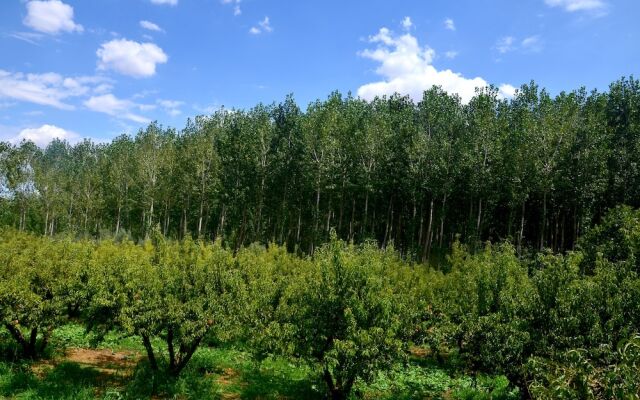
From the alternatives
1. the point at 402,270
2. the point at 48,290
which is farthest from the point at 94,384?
the point at 402,270

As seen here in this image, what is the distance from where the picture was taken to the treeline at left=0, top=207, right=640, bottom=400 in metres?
13.8

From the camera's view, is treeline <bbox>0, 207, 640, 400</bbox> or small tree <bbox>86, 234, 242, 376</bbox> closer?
treeline <bbox>0, 207, 640, 400</bbox>

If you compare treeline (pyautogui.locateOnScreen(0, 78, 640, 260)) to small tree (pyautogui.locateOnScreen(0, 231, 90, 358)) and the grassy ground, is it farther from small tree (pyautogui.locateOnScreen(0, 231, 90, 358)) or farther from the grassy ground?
small tree (pyautogui.locateOnScreen(0, 231, 90, 358))

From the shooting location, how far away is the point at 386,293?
16.3m

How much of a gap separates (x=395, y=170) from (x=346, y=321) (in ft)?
133

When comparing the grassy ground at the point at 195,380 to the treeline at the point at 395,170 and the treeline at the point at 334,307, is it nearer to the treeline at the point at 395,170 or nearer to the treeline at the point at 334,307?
the treeline at the point at 334,307

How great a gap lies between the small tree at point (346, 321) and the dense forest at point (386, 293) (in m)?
0.07

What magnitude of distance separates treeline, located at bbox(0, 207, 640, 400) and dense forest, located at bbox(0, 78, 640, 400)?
0.24ft

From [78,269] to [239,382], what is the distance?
8.36 metres

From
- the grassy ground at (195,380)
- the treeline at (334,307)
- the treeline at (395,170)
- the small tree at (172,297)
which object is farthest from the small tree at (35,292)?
the treeline at (395,170)

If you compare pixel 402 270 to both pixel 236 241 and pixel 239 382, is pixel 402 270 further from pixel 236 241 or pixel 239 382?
pixel 236 241

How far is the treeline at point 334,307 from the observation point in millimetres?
13812

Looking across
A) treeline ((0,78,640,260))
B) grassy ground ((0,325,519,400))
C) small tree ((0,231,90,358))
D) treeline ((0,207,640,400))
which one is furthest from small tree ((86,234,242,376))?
treeline ((0,78,640,260))

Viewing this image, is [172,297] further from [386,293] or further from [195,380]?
[386,293]
